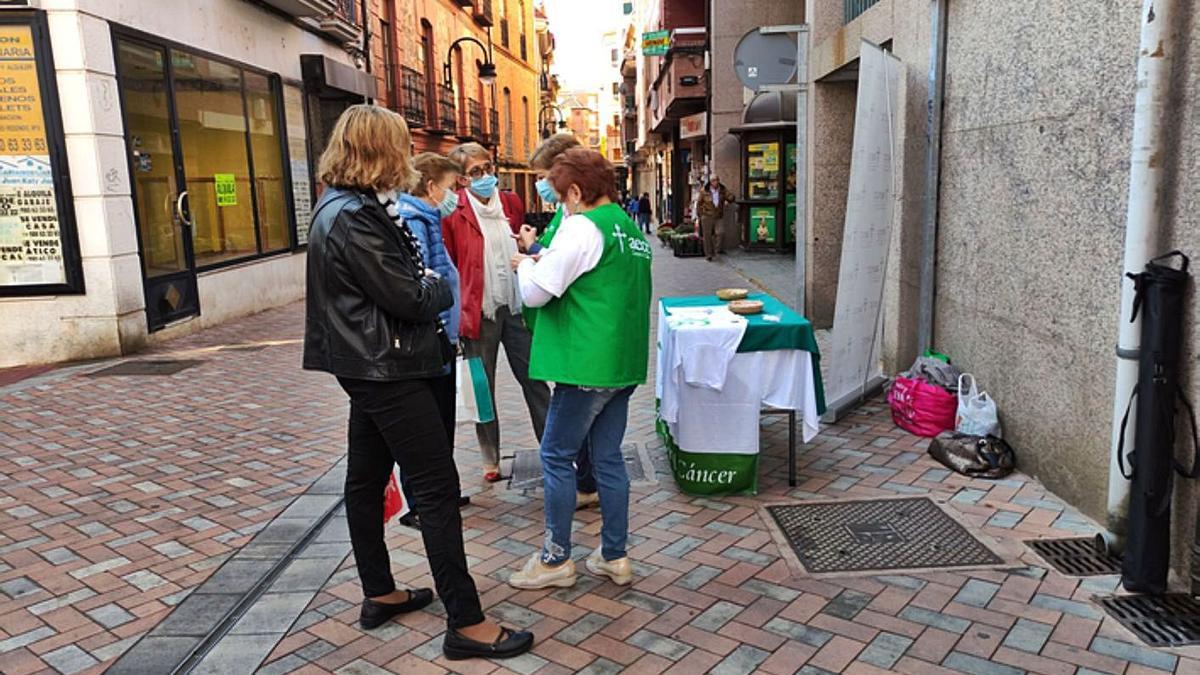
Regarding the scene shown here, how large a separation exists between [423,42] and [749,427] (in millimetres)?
22015

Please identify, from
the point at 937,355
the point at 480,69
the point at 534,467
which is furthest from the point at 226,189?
the point at 480,69

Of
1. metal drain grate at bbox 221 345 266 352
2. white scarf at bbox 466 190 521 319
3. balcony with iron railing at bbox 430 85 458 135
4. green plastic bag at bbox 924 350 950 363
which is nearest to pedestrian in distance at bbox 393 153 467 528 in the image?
white scarf at bbox 466 190 521 319

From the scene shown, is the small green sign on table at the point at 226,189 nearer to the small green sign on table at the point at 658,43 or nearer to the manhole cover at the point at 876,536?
the manhole cover at the point at 876,536

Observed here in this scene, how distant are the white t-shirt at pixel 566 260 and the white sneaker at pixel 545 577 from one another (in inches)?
44.0

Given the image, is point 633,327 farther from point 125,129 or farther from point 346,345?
point 125,129

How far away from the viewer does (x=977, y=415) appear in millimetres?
4934

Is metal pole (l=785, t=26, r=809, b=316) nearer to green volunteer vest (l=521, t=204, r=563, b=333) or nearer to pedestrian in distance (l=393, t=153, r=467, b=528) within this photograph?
green volunteer vest (l=521, t=204, r=563, b=333)

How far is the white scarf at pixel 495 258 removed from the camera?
14.8 ft

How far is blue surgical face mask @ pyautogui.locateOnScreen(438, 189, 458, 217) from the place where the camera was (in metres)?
4.23

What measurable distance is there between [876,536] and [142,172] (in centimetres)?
866

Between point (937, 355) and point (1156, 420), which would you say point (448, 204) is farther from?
point (937, 355)

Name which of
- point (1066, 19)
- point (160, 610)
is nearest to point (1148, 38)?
point (1066, 19)

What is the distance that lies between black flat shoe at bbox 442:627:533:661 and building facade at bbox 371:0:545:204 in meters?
13.7

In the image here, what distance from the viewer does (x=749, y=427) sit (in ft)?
14.7
